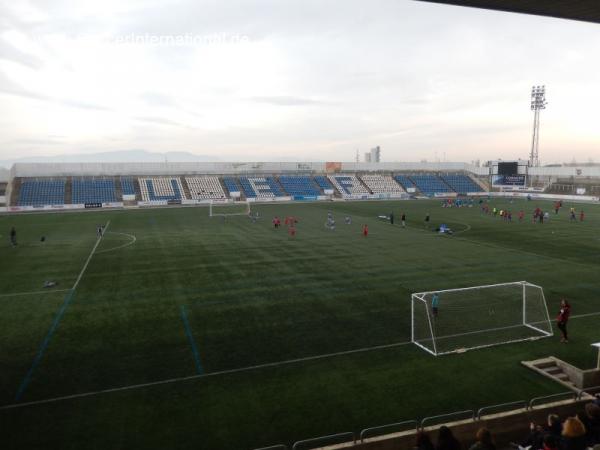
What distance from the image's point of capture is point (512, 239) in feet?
114

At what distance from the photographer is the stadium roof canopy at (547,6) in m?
13.1

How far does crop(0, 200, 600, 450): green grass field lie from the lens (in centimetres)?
1011

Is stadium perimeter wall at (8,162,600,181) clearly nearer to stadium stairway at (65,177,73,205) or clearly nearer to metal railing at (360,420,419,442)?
stadium stairway at (65,177,73,205)

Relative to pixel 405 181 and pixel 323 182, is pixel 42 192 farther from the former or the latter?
pixel 405 181

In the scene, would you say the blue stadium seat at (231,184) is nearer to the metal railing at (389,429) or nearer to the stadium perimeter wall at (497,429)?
the metal railing at (389,429)

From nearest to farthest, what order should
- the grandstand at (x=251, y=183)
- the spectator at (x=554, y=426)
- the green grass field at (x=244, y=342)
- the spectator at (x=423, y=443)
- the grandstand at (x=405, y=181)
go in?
the spectator at (x=423, y=443) → the spectator at (x=554, y=426) → the green grass field at (x=244, y=342) → the grandstand at (x=251, y=183) → the grandstand at (x=405, y=181)

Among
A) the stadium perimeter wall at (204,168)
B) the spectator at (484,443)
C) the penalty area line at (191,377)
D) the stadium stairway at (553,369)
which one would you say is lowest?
the penalty area line at (191,377)

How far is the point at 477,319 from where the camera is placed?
16156 millimetres

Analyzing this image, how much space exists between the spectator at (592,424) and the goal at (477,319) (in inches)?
243

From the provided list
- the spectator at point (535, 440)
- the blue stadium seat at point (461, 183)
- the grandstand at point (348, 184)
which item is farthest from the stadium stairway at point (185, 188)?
the spectator at point (535, 440)

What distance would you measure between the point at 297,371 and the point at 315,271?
1204cm

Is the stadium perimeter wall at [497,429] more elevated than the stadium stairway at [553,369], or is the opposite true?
the stadium perimeter wall at [497,429]

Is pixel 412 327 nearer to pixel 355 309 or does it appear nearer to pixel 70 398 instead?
pixel 355 309

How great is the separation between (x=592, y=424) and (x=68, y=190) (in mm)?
80546
